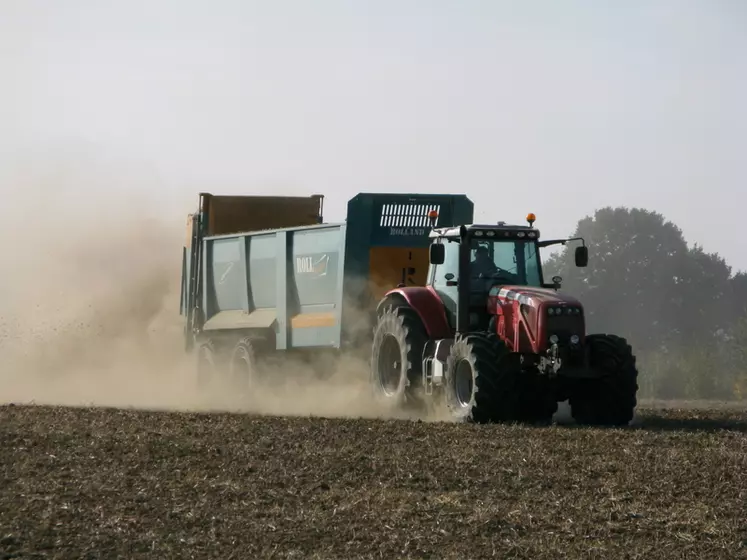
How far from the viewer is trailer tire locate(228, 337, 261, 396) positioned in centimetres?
1934

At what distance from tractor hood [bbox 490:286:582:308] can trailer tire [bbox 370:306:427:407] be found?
1.20 meters

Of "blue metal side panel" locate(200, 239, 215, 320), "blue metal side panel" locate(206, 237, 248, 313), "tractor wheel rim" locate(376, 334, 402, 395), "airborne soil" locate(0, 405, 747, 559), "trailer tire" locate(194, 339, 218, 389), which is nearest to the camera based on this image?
"airborne soil" locate(0, 405, 747, 559)

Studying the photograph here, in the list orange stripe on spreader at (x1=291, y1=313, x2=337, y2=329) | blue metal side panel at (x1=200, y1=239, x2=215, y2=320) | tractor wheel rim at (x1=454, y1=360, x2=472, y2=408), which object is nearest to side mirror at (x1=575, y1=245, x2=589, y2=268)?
tractor wheel rim at (x1=454, y1=360, x2=472, y2=408)

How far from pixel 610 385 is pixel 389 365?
3276 mm

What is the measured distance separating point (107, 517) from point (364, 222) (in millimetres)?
9100

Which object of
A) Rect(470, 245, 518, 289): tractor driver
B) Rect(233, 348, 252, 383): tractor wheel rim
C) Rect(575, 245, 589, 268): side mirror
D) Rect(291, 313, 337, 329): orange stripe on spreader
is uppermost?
Rect(575, 245, 589, 268): side mirror

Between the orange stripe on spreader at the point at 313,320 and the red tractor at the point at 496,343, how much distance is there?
1316 mm

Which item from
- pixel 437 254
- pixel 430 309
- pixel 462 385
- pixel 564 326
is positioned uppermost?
pixel 437 254

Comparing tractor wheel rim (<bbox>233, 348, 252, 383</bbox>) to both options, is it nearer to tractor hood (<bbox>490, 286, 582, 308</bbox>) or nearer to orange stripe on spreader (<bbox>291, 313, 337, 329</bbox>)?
orange stripe on spreader (<bbox>291, 313, 337, 329</bbox>)

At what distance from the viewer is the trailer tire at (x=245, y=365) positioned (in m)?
19.3

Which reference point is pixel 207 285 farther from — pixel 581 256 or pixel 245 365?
→ pixel 581 256

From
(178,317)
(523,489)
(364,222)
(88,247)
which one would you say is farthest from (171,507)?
(88,247)

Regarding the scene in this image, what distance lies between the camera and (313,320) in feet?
59.8

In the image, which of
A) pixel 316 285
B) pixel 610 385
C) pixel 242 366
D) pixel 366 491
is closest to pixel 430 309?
pixel 610 385
